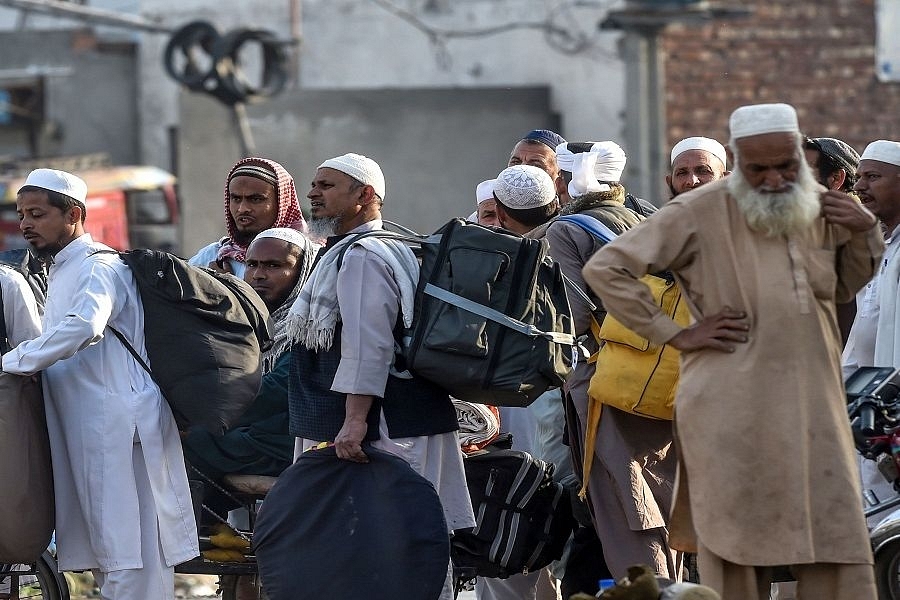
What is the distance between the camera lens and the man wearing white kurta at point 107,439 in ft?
18.8

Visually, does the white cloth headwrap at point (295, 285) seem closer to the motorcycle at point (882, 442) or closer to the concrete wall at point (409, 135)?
the motorcycle at point (882, 442)

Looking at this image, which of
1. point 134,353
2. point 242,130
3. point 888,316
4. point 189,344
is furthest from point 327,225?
point 242,130

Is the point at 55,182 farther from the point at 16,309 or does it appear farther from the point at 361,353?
the point at 361,353

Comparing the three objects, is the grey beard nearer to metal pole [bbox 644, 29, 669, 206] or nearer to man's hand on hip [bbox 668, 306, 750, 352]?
man's hand on hip [bbox 668, 306, 750, 352]

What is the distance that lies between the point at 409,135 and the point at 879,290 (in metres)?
14.7

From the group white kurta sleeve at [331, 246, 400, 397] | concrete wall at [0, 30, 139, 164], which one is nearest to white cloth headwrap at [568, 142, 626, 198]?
white kurta sleeve at [331, 246, 400, 397]

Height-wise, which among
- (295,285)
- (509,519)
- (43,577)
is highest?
(295,285)

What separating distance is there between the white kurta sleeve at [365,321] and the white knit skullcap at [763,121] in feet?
4.40

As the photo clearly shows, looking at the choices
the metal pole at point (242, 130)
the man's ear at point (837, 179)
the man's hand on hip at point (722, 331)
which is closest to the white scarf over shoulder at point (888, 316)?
the man's ear at point (837, 179)

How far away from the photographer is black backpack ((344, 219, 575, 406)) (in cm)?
511

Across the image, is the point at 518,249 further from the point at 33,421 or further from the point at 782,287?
the point at 33,421

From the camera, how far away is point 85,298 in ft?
18.3

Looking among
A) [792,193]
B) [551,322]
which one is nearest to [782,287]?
[792,193]

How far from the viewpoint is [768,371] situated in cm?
446
